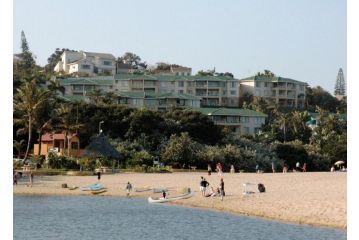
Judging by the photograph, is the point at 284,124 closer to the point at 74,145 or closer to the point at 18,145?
the point at 74,145

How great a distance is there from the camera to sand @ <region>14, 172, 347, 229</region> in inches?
1164

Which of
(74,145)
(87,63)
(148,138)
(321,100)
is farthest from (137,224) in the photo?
(87,63)

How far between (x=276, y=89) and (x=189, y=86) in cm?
1717

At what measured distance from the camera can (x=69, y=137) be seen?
6022 cm

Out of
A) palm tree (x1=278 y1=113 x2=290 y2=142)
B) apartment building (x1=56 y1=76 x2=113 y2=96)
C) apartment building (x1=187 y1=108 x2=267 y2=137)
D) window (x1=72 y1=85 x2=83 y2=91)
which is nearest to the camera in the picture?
palm tree (x1=278 y1=113 x2=290 y2=142)

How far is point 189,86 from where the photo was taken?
113688 mm

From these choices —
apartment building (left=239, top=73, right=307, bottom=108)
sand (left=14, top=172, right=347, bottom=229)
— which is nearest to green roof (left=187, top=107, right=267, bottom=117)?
apartment building (left=239, top=73, right=307, bottom=108)

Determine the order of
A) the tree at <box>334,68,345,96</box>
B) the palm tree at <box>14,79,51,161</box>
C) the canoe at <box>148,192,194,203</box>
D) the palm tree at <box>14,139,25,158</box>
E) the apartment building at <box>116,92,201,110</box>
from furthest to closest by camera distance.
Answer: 1. the tree at <box>334,68,345,96</box>
2. the apartment building at <box>116,92,201,110</box>
3. the palm tree at <box>14,139,25,158</box>
4. the palm tree at <box>14,79,51,161</box>
5. the canoe at <box>148,192,194,203</box>

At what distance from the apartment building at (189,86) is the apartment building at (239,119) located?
15530mm

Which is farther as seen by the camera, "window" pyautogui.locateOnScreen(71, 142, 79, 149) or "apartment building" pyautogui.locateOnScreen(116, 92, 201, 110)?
"apartment building" pyautogui.locateOnScreen(116, 92, 201, 110)

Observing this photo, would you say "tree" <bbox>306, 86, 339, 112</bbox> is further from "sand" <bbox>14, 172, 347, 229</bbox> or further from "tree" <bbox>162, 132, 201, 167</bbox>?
"sand" <bbox>14, 172, 347, 229</bbox>

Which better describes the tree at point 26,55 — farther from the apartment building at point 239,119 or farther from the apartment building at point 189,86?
the apartment building at point 239,119

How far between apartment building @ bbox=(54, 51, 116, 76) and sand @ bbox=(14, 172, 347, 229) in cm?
8425

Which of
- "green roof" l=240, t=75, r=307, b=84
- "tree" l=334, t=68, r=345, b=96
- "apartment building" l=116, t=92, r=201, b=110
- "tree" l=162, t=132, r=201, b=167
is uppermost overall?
"tree" l=334, t=68, r=345, b=96
